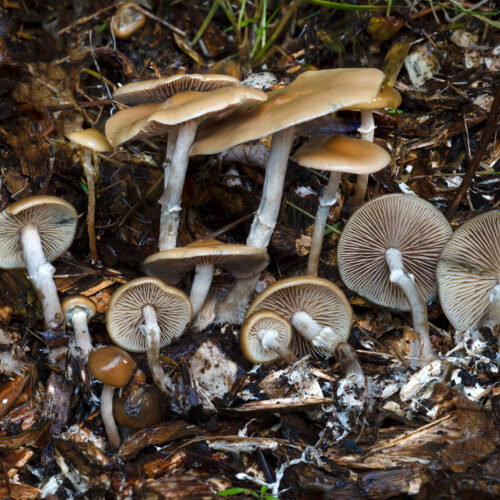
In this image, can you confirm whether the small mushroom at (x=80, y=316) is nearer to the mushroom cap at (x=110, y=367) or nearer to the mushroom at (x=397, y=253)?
the mushroom cap at (x=110, y=367)

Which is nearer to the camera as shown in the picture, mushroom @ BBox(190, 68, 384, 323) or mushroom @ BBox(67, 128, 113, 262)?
mushroom @ BBox(190, 68, 384, 323)

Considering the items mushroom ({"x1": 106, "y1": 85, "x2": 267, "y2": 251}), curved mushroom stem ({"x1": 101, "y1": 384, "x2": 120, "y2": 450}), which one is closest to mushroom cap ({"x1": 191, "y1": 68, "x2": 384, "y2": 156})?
mushroom ({"x1": 106, "y1": 85, "x2": 267, "y2": 251})

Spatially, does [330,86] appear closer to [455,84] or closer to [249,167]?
[249,167]

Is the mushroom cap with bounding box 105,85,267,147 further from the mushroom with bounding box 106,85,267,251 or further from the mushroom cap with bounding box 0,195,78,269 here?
the mushroom cap with bounding box 0,195,78,269

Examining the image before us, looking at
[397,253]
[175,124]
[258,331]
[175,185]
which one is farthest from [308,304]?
[175,124]

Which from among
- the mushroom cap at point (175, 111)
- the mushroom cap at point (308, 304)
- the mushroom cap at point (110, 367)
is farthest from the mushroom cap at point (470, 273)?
the mushroom cap at point (110, 367)

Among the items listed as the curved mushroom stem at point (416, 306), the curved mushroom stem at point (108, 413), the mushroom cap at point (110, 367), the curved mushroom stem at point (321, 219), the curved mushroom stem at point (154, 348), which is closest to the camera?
the mushroom cap at point (110, 367)

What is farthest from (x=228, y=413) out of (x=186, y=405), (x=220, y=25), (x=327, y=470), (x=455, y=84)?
(x=220, y=25)
